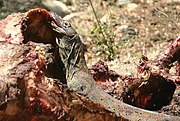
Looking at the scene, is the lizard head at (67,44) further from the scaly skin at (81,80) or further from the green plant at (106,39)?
the green plant at (106,39)

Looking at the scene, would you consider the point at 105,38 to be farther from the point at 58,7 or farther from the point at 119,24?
the point at 58,7

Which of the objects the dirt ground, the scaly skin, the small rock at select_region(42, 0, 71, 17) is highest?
the scaly skin

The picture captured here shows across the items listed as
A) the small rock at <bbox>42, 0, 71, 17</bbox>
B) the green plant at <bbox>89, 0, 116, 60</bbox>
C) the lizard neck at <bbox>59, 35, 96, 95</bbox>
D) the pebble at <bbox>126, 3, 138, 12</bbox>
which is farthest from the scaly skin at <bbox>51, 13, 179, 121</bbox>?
the pebble at <bbox>126, 3, 138, 12</bbox>

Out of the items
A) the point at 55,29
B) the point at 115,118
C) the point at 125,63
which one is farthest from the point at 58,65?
the point at 125,63

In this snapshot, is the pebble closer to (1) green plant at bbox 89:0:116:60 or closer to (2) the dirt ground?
(2) the dirt ground

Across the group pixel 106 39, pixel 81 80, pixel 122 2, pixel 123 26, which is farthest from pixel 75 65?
pixel 122 2

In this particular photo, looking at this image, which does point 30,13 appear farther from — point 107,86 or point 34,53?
point 107,86

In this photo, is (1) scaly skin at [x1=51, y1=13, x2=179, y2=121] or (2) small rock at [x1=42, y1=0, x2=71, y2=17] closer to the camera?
(1) scaly skin at [x1=51, y1=13, x2=179, y2=121]

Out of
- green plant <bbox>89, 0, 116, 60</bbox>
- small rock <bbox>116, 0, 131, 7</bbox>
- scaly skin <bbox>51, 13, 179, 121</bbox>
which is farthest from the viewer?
small rock <bbox>116, 0, 131, 7</bbox>
